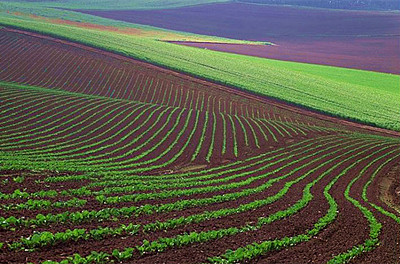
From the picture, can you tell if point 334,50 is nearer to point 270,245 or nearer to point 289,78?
point 289,78

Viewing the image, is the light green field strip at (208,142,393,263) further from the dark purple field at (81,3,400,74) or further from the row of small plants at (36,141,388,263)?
the dark purple field at (81,3,400,74)

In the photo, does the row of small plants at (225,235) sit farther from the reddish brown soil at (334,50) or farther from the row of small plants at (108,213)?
the reddish brown soil at (334,50)

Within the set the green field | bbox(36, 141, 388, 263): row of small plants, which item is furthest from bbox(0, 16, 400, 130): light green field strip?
bbox(36, 141, 388, 263): row of small plants

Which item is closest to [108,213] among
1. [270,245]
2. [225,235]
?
[225,235]

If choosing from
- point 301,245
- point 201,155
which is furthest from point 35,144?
point 301,245

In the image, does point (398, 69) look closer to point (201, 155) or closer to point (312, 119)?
point (312, 119)

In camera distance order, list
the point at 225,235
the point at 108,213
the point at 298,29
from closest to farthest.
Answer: the point at 225,235
the point at 108,213
the point at 298,29
